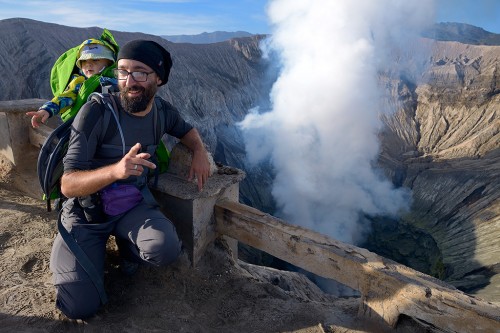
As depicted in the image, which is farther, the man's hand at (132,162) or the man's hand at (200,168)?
the man's hand at (200,168)

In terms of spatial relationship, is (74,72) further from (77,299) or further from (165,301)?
(165,301)

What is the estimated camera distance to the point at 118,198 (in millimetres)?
2932

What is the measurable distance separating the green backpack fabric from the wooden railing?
1.22m

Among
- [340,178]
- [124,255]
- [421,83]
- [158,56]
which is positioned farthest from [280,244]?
[421,83]

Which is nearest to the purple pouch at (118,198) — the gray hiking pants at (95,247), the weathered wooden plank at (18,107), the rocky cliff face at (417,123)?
the gray hiking pants at (95,247)

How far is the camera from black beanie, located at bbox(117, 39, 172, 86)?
268 centimetres

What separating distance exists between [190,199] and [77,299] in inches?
41.7

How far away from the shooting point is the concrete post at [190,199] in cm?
321

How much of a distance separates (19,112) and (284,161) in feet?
125

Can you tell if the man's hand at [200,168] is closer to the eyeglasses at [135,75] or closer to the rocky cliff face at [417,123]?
the eyeglasses at [135,75]

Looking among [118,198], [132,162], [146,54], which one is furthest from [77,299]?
[146,54]

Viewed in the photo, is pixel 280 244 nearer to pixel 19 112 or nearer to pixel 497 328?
pixel 497 328

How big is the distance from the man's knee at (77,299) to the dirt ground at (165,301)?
0.26 feet

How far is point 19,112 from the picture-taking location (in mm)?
4586
